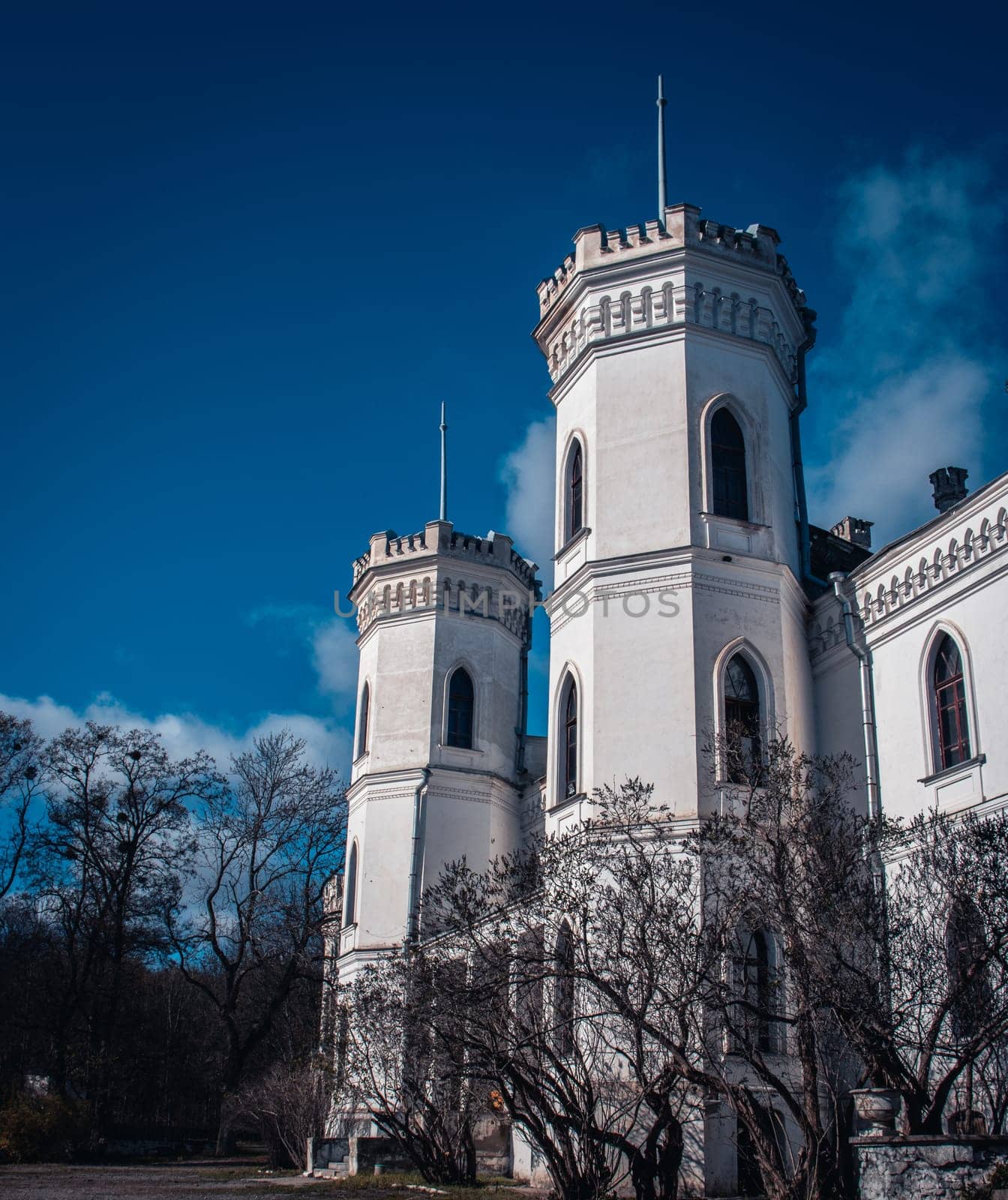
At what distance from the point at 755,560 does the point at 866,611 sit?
78.5 inches

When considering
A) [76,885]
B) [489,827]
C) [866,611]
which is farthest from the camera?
[76,885]

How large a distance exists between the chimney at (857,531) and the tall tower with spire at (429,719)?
27.6 ft

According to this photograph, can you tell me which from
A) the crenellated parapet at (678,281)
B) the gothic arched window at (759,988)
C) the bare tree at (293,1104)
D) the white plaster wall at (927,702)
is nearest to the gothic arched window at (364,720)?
the bare tree at (293,1104)

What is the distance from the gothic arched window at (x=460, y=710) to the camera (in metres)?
29.5

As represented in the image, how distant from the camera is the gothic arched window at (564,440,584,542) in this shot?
22.0 m

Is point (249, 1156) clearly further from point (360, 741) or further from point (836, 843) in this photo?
point (836, 843)

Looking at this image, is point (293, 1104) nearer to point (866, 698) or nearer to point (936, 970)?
point (866, 698)

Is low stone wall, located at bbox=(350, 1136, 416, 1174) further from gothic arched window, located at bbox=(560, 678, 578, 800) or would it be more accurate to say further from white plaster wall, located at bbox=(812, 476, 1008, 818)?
white plaster wall, located at bbox=(812, 476, 1008, 818)

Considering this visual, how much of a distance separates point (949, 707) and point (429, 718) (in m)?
Answer: 14.4

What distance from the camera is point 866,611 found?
1977 centimetres

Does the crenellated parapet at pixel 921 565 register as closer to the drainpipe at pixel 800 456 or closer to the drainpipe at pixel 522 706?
the drainpipe at pixel 800 456

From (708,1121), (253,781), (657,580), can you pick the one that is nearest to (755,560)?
(657,580)

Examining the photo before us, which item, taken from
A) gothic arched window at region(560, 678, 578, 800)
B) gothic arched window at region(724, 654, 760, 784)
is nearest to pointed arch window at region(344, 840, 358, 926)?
gothic arched window at region(560, 678, 578, 800)

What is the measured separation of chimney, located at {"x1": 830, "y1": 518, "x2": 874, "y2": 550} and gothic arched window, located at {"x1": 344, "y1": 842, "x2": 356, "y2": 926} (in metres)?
14.9
